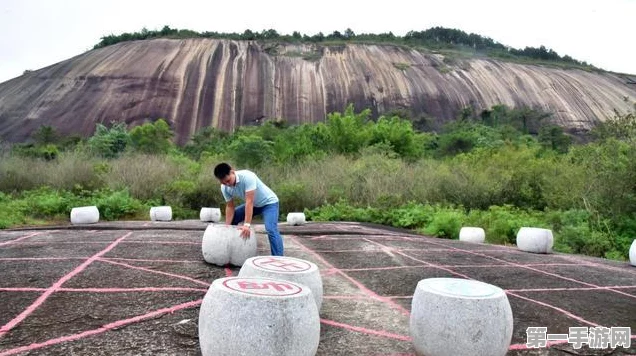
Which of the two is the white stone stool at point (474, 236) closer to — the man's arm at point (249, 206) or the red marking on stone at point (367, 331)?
the man's arm at point (249, 206)

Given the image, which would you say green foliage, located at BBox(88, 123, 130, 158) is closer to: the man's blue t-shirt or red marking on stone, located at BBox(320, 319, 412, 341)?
the man's blue t-shirt

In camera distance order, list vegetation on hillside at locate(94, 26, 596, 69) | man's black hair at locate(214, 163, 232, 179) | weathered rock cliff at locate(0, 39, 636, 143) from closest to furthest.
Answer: man's black hair at locate(214, 163, 232, 179) → weathered rock cliff at locate(0, 39, 636, 143) → vegetation on hillside at locate(94, 26, 596, 69)

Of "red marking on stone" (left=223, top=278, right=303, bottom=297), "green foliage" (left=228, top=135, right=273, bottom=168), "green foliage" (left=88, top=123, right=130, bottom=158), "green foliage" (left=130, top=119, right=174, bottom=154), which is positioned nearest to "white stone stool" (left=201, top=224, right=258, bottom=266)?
"red marking on stone" (left=223, top=278, right=303, bottom=297)

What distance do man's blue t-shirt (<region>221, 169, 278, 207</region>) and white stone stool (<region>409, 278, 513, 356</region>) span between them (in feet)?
9.20

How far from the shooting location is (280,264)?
16.0 ft

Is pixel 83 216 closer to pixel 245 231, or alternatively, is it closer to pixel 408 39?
pixel 245 231

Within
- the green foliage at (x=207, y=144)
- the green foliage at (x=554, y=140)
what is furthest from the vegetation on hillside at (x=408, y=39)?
the green foliage at (x=554, y=140)

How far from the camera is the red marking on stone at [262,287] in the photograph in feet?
11.4

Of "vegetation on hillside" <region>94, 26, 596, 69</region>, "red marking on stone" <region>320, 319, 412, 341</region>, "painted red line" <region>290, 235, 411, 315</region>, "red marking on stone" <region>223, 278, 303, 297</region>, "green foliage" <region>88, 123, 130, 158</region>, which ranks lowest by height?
"red marking on stone" <region>320, 319, 412, 341</region>

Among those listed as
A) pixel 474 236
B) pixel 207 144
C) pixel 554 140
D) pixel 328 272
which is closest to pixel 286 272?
pixel 328 272

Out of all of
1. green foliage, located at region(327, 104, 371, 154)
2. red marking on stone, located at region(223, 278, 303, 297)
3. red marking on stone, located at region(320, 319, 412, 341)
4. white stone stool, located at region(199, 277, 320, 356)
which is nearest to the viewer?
white stone stool, located at region(199, 277, 320, 356)

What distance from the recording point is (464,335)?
12.1ft

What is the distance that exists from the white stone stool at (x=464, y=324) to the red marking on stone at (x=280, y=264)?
1.30 meters

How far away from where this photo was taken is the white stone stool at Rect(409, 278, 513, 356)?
369cm
